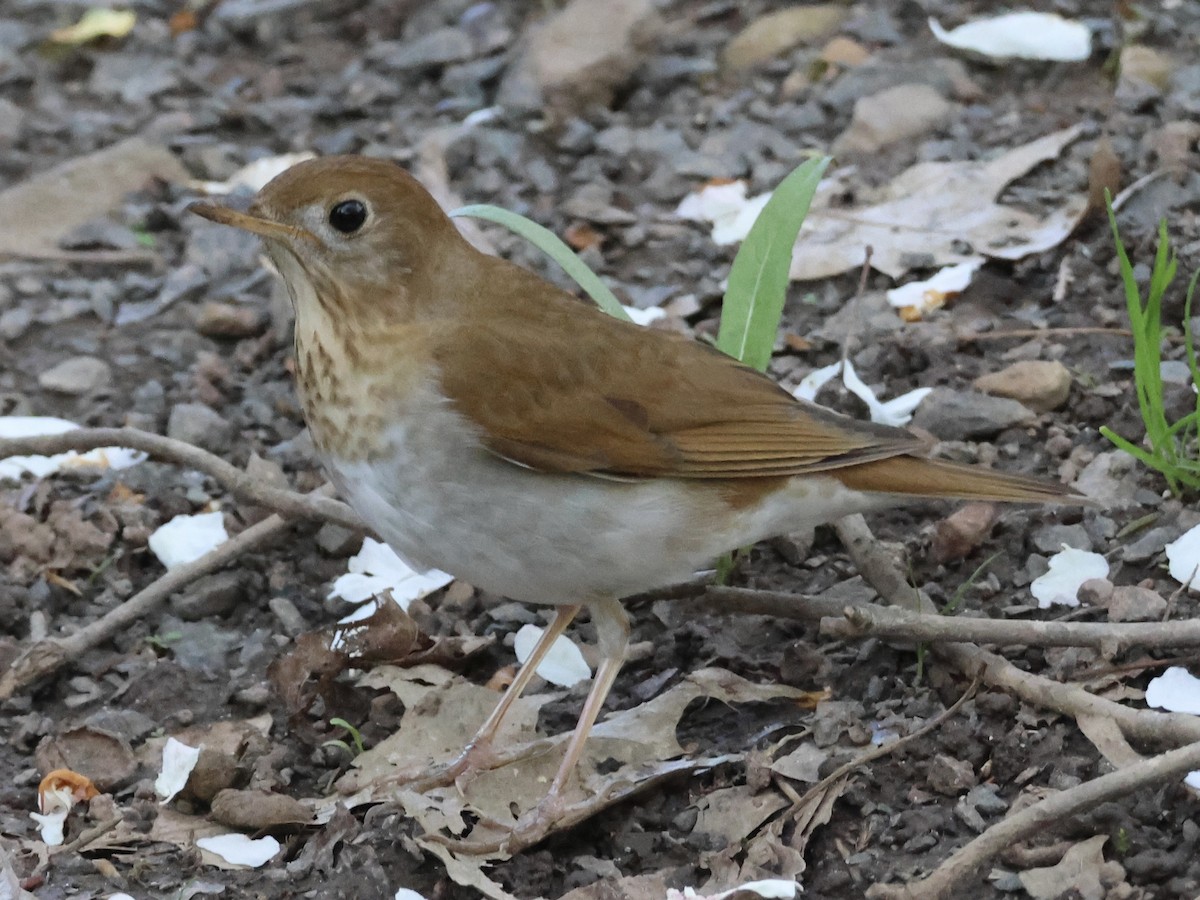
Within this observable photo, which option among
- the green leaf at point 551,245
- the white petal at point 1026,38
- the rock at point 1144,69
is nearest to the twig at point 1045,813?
the green leaf at point 551,245

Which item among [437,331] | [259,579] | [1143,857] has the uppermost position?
[437,331]

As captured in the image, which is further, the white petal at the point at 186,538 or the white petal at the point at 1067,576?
the white petal at the point at 186,538

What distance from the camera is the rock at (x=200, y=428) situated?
535 centimetres

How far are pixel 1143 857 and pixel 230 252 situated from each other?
14.5 feet

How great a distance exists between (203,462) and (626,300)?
5.62ft

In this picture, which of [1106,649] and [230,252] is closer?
[1106,649]

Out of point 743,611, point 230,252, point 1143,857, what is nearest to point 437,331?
point 743,611

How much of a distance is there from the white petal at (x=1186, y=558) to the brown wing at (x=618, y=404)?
2.28 ft

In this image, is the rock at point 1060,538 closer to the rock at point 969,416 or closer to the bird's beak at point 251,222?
the rock at point 969,416

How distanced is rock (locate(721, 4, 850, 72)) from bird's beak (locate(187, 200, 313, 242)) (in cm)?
371

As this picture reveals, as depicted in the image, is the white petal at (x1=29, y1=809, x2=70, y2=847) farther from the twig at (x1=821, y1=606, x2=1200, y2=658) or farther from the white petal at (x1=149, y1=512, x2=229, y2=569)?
the twig at (x1=821, y1=606, x2=1200, y2=658)

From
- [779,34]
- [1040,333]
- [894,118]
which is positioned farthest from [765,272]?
[779,34]

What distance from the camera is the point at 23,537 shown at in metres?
4.84

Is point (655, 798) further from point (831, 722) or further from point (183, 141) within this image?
point (183, 141)
